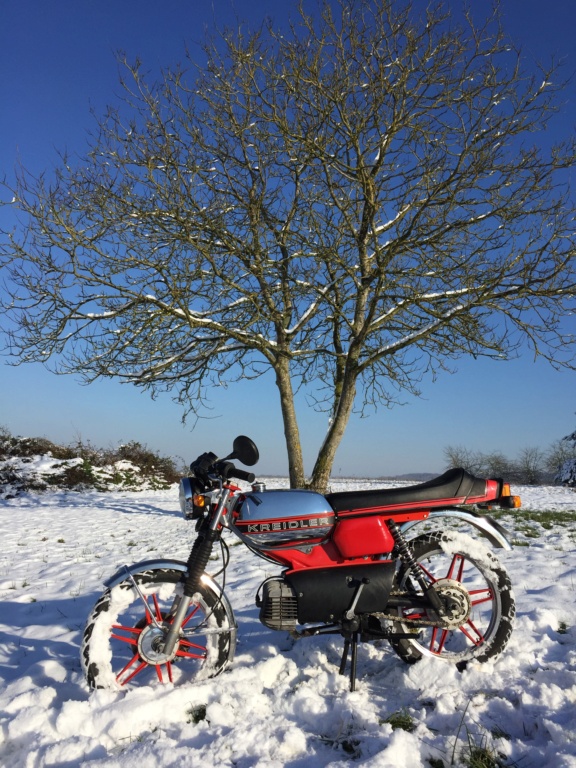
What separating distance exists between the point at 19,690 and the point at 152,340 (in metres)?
7.69

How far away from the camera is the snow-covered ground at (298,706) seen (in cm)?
226

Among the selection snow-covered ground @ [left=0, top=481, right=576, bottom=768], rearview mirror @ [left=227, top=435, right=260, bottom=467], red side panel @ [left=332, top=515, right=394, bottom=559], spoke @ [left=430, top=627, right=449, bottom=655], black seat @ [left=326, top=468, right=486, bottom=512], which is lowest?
snow-covered ground @ [left=0, top=481, right=576, bottom=768]

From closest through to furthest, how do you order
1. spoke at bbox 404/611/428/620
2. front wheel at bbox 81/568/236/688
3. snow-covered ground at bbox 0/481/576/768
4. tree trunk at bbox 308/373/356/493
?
snow-covered ground at bbox 0/481/576/768 → front wheel at bbox 81/568/236/688 → spoke at bbox 404/611/428/620 → tree trunk at bbox 308/373/356/493

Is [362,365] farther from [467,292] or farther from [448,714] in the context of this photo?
[448,714]

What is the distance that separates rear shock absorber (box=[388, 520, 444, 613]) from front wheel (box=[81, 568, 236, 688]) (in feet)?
3.54

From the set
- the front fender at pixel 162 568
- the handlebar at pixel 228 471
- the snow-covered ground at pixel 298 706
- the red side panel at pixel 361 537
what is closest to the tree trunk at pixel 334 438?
the snow-covered ground at pixel 298 706

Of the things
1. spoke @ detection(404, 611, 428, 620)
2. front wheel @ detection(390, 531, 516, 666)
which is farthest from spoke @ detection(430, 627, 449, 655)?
spoke @ detection(404, 611, 428, 620)

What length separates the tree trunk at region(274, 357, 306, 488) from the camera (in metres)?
9.82

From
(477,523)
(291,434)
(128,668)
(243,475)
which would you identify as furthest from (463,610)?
(291,434)

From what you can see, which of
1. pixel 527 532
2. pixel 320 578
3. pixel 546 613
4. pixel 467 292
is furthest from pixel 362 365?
pixel 320 578

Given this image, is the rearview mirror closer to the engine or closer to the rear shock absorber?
the engine

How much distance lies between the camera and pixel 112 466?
1894 cm

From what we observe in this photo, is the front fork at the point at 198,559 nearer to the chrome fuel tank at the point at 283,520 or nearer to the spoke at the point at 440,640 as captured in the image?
the chrome fuel tank at the point at 283,520

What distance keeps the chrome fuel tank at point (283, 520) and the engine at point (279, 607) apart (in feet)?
0.78
